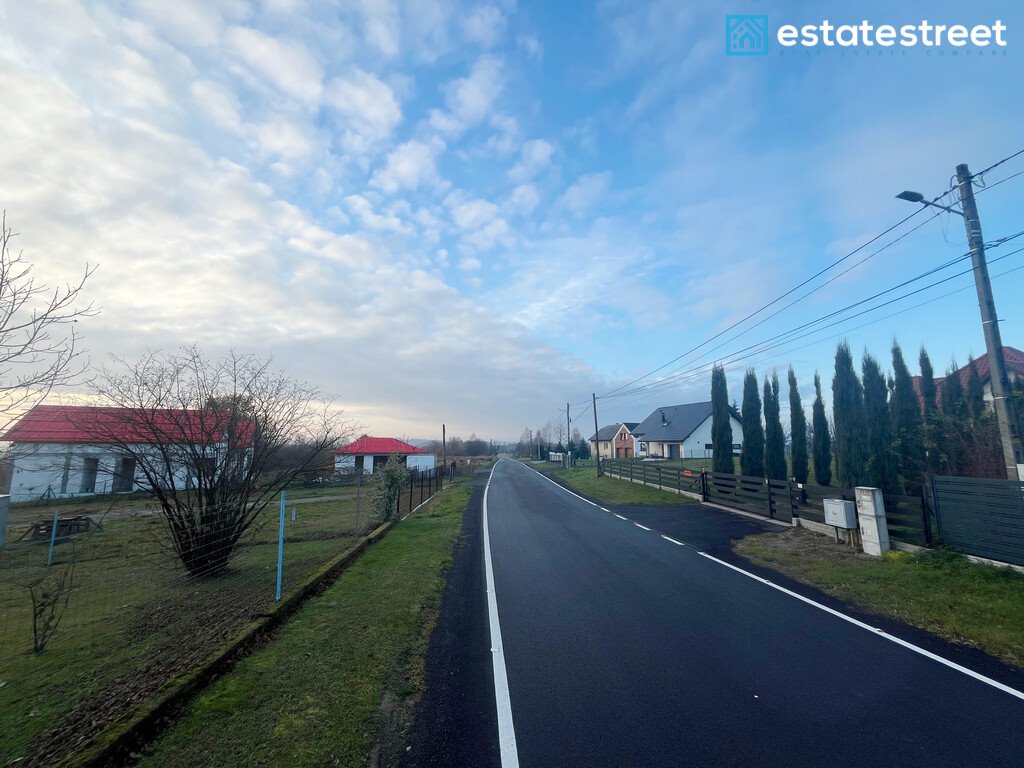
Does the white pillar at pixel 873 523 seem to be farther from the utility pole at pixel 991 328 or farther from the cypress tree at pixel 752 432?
the cypress tree at pixel 752 432

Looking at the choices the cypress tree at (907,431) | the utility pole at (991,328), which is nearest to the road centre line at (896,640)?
the utility pole at (991,328)

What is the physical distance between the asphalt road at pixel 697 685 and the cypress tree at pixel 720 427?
14.9 metres

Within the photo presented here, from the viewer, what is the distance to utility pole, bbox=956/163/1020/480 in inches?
292

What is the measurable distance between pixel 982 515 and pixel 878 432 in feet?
28.2

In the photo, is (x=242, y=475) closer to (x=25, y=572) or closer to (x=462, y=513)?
(x=25, y=572)

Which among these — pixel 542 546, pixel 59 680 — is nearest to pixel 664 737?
pixel 59 680

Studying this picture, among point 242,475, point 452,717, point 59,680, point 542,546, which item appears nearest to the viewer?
point 452,717

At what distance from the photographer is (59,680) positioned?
432 centimetres

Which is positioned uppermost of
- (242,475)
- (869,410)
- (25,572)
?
(869,410)

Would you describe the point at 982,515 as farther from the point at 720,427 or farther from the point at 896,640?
the point at 720,427

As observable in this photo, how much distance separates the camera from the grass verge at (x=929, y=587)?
5117mm

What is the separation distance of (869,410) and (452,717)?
17.5 metres

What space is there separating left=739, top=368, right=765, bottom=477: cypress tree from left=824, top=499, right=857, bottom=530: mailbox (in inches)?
427

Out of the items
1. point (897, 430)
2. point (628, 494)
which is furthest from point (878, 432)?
point (628, 494)
